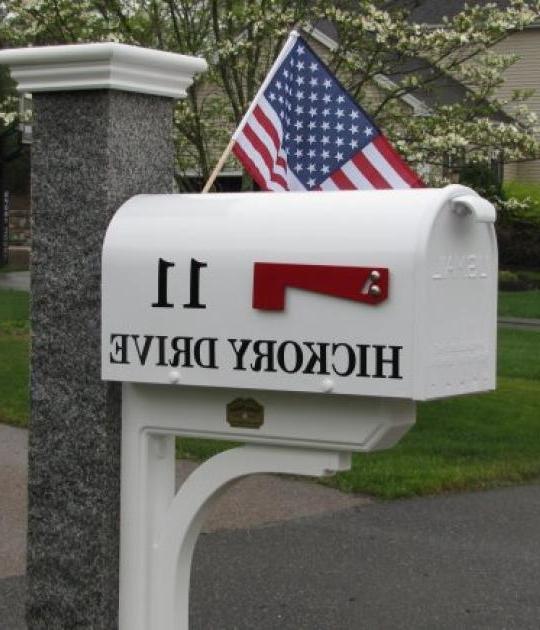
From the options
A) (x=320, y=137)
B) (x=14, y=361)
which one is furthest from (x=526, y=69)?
(x=320, y=137)

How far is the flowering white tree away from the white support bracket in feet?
23.1

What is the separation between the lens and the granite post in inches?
137

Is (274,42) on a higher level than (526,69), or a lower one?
lower

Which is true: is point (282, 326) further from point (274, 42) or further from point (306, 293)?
point (274, 42)

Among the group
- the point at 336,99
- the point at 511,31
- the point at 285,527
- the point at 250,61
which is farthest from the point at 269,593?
the point at 511,31

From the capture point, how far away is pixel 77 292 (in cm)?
354

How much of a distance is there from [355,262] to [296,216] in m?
0.20

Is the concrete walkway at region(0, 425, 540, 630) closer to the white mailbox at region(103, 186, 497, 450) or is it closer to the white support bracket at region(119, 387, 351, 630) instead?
the white support bracket at region(119, 387, 351, 630)

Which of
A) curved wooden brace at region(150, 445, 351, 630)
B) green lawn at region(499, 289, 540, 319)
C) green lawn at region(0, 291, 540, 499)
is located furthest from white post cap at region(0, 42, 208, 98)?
green lawn at region(499, 289, 540, 319)

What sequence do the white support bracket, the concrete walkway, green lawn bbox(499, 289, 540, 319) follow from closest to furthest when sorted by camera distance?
the white support bracket < the concrete walkway < green lawn bbox(499, 289, 540, 319)

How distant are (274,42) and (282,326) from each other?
7869mm

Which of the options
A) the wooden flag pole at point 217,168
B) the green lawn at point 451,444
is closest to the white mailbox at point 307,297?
the wooden flag pole at point 217,168

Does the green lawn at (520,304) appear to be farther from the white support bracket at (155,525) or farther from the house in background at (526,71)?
the white support bracket at (155,525)

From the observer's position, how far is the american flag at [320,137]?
4.09 meters
